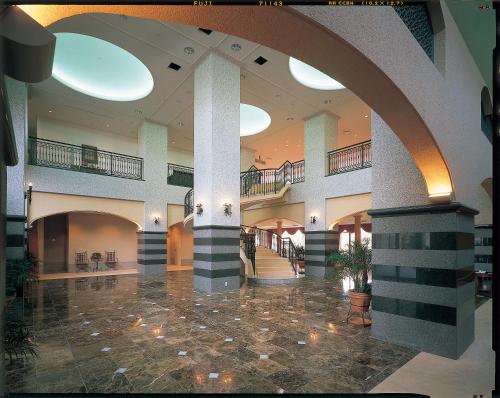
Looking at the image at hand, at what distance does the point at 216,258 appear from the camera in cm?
834

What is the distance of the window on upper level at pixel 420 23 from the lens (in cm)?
360

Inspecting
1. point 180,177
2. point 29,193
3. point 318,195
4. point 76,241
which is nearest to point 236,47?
point 318,195

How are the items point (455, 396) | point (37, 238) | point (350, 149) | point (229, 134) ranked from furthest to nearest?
point (37, 238) < point (350, 149) < point (229, 134) < point (455, 396)

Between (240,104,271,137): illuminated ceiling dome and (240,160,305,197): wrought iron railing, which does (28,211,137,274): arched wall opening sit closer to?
(240,160,305,197): wrought iron railing

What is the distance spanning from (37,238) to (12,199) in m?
7.13

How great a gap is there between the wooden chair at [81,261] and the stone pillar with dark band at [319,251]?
35.2 feet

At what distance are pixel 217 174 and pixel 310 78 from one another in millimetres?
5358

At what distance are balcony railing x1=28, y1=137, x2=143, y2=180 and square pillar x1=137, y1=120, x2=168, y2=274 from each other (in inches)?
21.6

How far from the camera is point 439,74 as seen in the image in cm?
421

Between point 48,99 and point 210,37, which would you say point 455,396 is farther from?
point 48,99

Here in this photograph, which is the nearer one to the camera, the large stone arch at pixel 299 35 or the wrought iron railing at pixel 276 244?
the large stone arch at pixel 299 35

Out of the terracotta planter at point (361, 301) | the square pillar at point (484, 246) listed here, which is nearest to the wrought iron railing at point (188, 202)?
the terracotta planter at point (361, 301)

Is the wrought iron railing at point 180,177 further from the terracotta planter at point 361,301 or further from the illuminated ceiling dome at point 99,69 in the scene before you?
the terracotta planter at point 361,301

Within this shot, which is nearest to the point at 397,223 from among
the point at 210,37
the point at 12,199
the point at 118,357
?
the point at 118,357
